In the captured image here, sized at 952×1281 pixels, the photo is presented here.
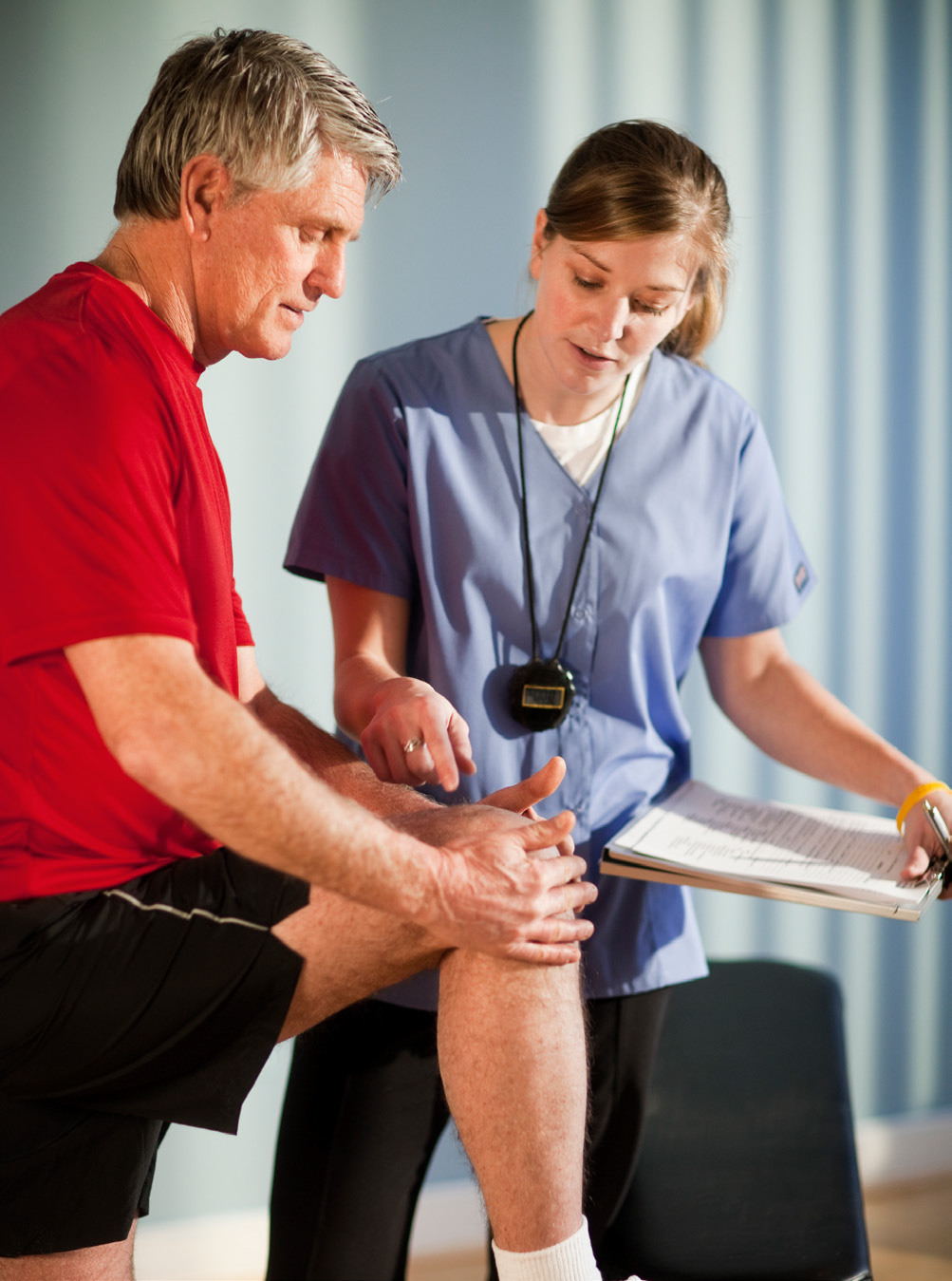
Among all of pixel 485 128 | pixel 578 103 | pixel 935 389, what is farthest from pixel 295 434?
pixel 935 389

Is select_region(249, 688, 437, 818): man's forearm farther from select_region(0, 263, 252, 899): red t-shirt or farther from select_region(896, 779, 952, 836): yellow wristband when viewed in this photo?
select_region(896, 779, 952, 836): yellow wristband

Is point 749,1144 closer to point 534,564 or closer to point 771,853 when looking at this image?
point 771,853

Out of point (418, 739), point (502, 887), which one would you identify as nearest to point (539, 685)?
point (418, 739)

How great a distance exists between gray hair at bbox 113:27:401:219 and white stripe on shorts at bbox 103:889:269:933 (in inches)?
22.8

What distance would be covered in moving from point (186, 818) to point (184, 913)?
0.11 meters

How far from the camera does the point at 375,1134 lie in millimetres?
1285

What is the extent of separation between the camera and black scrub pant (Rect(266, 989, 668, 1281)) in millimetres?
1272

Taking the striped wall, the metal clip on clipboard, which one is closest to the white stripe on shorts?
the metal clip on clipboard

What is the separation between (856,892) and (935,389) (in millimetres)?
1329

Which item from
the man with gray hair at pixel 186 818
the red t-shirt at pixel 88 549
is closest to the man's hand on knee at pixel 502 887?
the man with gray hair at pixel 186 818

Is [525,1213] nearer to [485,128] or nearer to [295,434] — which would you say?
[295,434]

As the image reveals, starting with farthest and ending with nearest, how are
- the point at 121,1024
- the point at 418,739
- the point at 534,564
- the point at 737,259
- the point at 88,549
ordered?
1. the point at 737,259
2. the point at 534,564
3. the point at 418,739
4. the point at 121,1024
5. the point at 88,549

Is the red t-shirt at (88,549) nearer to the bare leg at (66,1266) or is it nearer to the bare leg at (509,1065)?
the bare leg at (509,1065)

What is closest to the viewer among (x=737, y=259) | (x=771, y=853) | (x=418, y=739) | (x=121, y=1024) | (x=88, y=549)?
(x=88, y=549)
